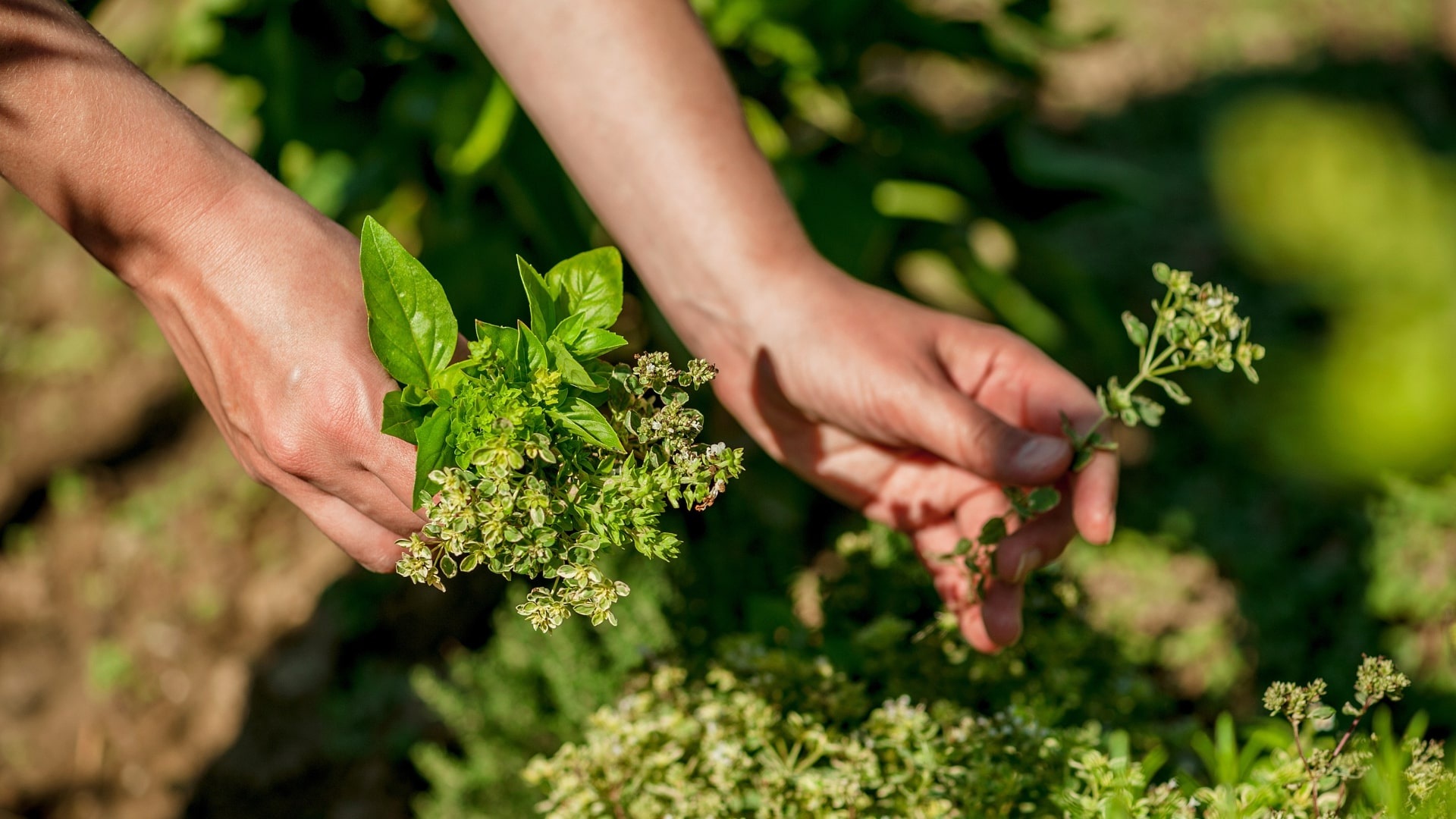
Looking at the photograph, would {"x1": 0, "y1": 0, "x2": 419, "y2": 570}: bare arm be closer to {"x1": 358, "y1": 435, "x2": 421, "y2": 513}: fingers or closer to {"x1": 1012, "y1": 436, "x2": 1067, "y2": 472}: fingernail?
{"x1": 358, "y1": 435, "x2": 421, "y2": 513}: fingers

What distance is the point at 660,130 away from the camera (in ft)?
5.46

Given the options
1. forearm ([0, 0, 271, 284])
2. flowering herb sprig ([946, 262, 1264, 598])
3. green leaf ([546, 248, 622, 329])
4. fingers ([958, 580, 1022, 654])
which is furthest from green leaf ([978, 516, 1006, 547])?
forearm ([0, 0, 271, 284])

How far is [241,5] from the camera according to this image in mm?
2732

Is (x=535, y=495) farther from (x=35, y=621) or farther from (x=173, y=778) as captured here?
(x=35, y=621)

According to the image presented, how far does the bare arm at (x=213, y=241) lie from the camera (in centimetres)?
105

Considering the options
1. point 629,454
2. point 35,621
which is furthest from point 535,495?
point 35,621

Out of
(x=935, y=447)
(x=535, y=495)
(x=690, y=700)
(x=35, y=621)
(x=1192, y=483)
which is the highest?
(x=535, y=495)

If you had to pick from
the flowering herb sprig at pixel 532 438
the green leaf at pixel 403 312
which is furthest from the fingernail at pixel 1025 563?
the green leaf at pixel 403 312

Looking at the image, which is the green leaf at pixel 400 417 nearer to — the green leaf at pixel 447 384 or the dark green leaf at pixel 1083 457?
the green leaf at pixel 447 384

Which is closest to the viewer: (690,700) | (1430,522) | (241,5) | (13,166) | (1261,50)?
(13,166)

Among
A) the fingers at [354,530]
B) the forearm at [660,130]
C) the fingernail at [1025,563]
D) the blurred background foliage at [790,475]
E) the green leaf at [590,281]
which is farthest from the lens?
the blurred background foliage at [790,475]

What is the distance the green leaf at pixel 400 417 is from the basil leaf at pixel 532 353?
4.5 inches

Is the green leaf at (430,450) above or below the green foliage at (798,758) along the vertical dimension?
above

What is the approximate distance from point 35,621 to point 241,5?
1.97m
